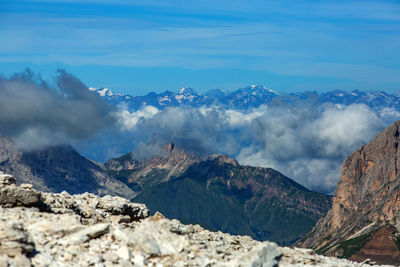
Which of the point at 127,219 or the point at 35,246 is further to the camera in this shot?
the point at 127,219

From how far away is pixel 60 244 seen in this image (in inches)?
1715

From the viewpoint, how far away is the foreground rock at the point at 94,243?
41.0 metres

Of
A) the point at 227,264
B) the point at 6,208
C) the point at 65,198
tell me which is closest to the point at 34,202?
the point at 6,208

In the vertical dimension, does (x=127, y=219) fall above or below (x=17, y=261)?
below

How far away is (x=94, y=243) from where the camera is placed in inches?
1741

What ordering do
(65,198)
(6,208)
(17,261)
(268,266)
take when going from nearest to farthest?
(17,261) < (268,266) < (6,208) < (65,198)

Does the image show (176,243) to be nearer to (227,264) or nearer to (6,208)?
(227,264)

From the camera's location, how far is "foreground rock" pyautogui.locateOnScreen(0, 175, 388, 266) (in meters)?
41.0

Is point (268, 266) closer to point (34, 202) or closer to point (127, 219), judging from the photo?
point (127, 219)

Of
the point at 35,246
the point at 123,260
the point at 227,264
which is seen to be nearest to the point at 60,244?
the point at 35,246

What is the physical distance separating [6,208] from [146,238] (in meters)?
12.7

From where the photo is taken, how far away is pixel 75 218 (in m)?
50.3

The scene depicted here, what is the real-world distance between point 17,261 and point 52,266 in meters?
2.54

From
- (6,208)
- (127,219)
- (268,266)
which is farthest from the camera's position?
(127,219)
